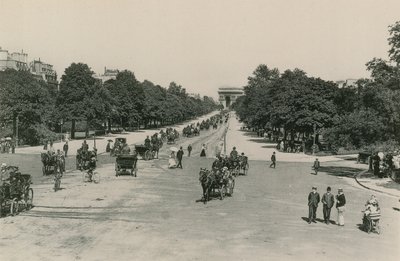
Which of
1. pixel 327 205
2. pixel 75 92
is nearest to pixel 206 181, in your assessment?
pixel 327 205

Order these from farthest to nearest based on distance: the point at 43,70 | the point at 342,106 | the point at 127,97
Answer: the point at 43,70 < the point at 127,97 < the point at 342,106

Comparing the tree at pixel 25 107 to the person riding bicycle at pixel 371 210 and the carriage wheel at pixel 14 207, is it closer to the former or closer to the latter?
the carriage wheel at pixel 14 207

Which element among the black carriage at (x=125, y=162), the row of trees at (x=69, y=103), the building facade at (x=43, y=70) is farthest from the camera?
the building facade at (x=43, y=70)

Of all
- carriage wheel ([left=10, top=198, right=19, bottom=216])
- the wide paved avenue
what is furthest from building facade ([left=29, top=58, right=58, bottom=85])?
carriage wheel ([left=10, top=198, right=19, bottom=216])

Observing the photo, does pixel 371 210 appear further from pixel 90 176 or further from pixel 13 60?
pixel 13 60

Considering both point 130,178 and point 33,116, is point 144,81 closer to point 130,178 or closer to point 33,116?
point 33,116

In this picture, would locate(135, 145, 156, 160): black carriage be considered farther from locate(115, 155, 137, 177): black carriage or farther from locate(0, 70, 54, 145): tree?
locate(0, 70, 54, 145): tree

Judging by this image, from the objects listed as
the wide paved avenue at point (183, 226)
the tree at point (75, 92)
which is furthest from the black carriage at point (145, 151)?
the tree at point (75, 92)
